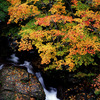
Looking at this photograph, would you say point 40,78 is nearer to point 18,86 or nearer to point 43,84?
point 43,84

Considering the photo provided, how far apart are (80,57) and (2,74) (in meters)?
6.64

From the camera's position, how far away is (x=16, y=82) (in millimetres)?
8094

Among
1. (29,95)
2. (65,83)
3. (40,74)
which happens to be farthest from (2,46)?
(65,83)

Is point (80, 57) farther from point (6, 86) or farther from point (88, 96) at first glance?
point (6, 86)

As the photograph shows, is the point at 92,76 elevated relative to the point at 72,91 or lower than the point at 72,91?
elevated

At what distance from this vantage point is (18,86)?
7.89 metres

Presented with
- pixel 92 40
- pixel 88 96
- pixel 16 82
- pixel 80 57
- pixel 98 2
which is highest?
pixel 98 2

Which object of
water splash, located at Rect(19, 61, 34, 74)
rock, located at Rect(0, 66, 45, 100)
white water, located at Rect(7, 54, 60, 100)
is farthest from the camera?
water splash, located at Rect(19, 61, 34, 74)

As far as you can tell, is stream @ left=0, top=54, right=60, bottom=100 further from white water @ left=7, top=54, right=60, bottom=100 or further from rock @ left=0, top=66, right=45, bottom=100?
rock @ left=0, top=66, right=45, bottom=100

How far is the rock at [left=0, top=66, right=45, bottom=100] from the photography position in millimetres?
7367

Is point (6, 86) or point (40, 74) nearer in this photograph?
point (6, 86)

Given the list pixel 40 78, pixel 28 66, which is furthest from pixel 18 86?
pixel 28 66

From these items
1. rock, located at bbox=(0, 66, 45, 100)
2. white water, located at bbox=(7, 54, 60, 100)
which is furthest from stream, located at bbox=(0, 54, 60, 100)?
rock, located at bbox=(0, 66, 45, 100)

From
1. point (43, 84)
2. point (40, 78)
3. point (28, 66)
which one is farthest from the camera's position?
point (28, 66)
